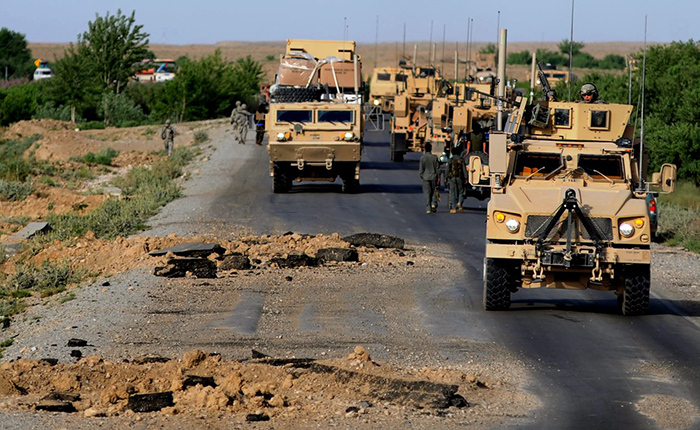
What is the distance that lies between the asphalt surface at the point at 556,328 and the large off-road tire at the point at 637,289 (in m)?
0.18

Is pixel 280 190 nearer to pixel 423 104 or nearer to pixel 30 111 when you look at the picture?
pixel 423 104

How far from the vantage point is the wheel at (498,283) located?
13625 millimetres

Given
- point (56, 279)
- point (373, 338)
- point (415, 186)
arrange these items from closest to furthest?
point (373, 338) < point (56, 279) < point (415, 186)

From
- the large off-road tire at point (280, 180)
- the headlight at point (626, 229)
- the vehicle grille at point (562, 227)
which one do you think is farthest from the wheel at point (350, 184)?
the headlight at point (626, 229)

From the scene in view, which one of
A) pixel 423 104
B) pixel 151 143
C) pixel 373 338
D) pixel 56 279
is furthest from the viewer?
pixel 151 143

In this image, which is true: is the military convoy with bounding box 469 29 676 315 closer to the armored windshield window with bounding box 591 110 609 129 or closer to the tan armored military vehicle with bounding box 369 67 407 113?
the armored windshield window with bounding box 591 110 609 129

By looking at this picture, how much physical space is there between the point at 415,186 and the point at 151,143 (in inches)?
792

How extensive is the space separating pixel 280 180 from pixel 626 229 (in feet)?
54.8

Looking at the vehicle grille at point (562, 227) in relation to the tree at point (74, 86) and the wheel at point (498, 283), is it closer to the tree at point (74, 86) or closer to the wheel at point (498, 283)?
the wheel at point (498, 283)

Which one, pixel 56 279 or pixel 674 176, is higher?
pixel 674 176

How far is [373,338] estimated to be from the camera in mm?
12422

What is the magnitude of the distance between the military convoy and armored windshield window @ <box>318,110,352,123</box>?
13877 mm

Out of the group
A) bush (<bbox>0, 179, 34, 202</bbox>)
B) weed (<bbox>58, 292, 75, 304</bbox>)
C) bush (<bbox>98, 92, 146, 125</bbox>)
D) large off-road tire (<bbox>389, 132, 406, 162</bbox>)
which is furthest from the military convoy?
bush (<bbox>98, 92, 146, 125</bbox>)

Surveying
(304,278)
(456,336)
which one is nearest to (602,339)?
(456,336)
